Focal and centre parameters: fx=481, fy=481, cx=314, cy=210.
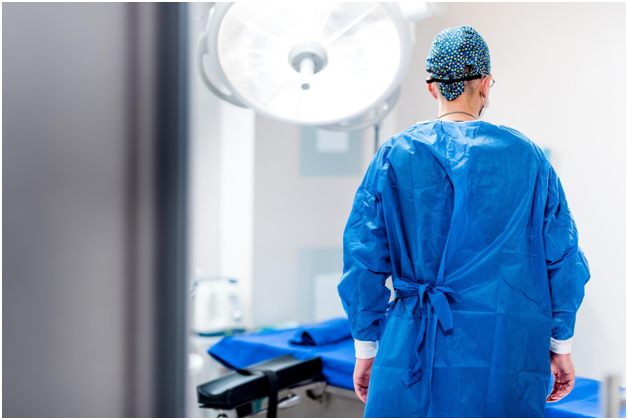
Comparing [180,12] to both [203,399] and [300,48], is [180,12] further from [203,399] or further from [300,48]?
[203,399]

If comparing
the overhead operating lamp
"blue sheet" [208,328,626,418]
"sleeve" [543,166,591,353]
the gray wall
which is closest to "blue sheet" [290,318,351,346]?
"blue sheet" [208,328,626,418]

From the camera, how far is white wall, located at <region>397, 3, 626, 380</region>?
1.66 m

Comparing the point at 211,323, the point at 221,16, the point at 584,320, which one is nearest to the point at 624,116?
the point at 584,320

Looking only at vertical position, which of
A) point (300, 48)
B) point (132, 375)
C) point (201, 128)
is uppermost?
point (300, 48)

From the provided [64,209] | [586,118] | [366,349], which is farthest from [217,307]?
[64,209]

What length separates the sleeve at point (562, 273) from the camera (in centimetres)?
102

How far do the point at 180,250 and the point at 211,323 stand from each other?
6.59 feet

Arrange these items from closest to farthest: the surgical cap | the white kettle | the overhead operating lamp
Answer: the surgical cap, the overhead operating lamp, the white kettle

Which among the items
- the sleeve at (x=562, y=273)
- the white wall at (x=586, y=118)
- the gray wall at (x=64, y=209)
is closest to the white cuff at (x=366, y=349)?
the sleeve at (x=562, y=273)

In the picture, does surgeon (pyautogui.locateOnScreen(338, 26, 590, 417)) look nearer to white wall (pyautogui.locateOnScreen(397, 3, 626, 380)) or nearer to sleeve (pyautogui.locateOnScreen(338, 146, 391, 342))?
sleeve (pyautogui.locateOnScreen(338, 146, 391, 342))

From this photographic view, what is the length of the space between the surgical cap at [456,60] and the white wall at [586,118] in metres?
0.83

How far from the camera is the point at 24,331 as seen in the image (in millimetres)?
173

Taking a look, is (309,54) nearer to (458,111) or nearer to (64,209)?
(458,111)

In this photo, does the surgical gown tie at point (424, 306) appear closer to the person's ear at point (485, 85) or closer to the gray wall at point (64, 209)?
the person's ear at point (485, 85)
